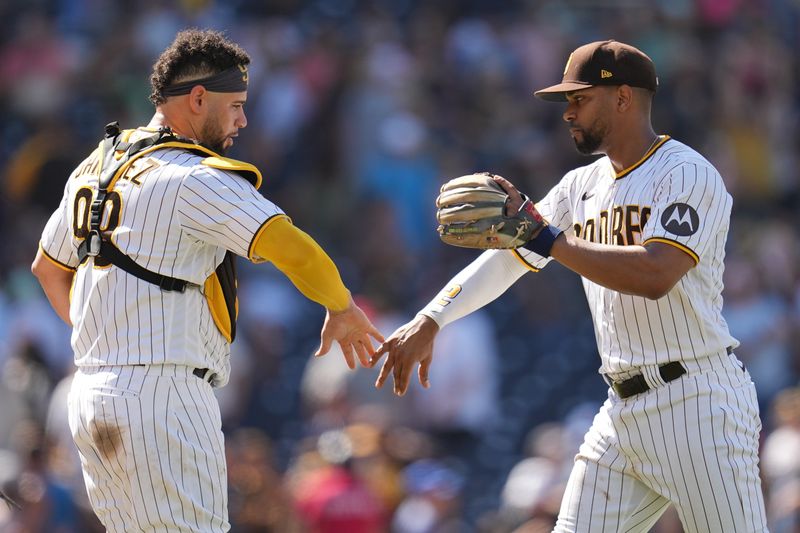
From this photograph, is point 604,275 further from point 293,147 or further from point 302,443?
point 293,147

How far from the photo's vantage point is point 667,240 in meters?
4.75

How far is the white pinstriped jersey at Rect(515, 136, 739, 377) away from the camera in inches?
190

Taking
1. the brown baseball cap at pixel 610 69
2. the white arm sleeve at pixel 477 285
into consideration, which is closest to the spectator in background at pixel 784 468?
the white arm sleeve at pixel 477 285

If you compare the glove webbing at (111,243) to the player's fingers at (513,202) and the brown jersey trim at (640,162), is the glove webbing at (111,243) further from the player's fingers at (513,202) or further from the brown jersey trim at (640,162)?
the brown jersey trim at (640,162)

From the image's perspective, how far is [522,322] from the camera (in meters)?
12.2

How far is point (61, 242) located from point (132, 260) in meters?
0.51

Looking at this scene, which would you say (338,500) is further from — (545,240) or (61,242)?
(545,240)

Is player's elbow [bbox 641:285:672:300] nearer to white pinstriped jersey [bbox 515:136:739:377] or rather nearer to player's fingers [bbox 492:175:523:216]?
white pinstriped jersey [bbox 515:136:739:377]

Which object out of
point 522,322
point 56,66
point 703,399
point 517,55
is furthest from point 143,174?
point 517,55

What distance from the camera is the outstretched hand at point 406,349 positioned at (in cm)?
530

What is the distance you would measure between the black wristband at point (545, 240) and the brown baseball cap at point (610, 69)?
0.60m

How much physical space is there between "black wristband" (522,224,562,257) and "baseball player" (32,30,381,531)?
2.17ft

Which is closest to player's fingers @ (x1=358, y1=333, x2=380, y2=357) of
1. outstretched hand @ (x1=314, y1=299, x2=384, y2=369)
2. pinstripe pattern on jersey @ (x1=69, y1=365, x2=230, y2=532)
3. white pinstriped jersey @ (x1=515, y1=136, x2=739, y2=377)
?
outstretched hand @ (x1=314, y1=299, x2=384, y2=369)

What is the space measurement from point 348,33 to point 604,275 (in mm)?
9844
